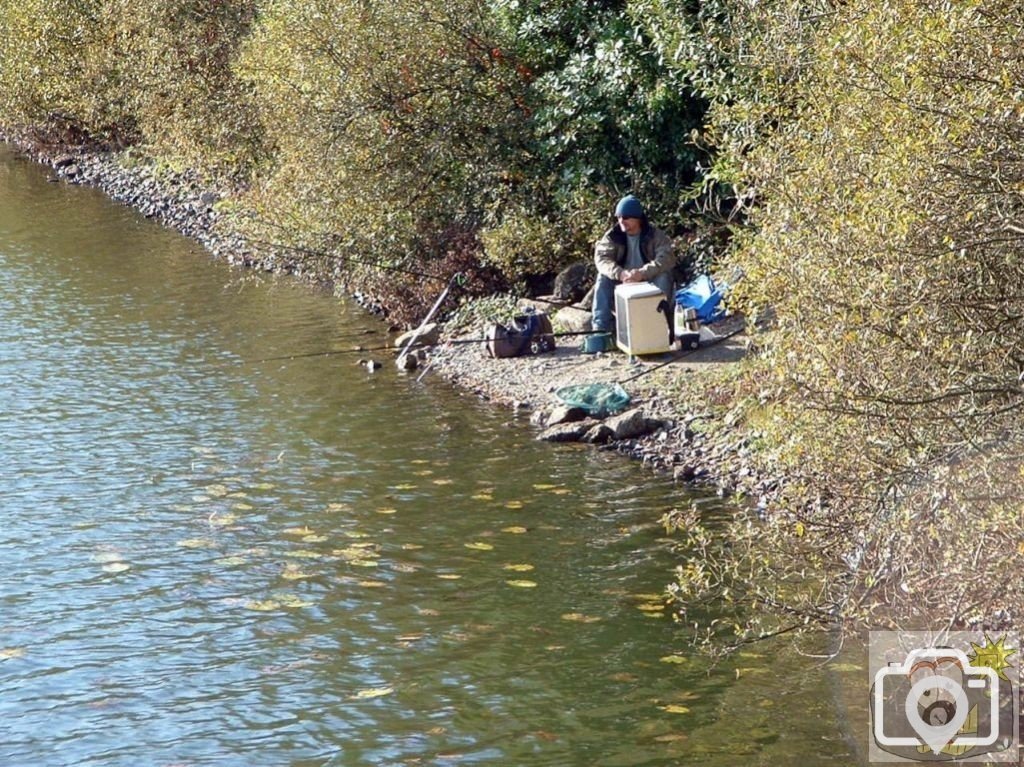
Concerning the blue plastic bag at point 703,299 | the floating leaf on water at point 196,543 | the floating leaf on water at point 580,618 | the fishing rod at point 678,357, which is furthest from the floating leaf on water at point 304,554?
the blue plastic bag at point 703,299

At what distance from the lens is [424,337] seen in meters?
17.8

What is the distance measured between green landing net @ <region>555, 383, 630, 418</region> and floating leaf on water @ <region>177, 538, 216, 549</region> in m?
4.25

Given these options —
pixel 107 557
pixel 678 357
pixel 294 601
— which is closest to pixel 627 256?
pixel 678 357

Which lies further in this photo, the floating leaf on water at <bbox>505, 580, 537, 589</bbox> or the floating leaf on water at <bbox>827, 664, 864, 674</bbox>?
the floating leaf on water at <bbox>505, 580, 537, 589</bbox>

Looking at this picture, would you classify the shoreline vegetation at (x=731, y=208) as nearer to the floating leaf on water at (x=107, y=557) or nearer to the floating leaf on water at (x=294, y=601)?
the floating leaf on water at (x=294, y=601)

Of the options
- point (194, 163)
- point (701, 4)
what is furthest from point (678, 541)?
point (194, 163)

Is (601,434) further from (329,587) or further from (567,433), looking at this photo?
(329,587)

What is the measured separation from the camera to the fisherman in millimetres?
15555

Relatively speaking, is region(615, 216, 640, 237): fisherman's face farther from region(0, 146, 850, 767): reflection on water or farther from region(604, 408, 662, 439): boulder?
region(604, 408, 662, 439): boulder

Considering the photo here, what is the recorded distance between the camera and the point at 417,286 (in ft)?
62.0

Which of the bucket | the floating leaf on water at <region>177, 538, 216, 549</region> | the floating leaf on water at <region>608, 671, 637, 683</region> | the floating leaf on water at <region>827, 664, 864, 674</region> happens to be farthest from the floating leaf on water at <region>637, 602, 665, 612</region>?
the bucket

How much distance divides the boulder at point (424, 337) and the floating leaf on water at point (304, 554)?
21.0 ft

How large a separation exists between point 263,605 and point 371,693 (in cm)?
169

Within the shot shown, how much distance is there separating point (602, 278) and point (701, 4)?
3.09m
